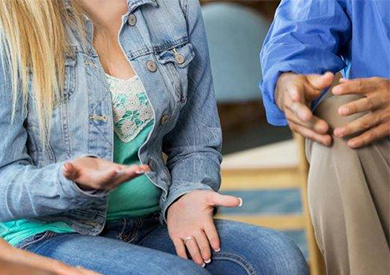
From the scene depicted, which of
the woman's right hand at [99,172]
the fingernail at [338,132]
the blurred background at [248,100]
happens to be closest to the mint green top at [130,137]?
the woman's right hand at [99,172]

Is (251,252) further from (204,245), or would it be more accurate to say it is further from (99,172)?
(99,172)

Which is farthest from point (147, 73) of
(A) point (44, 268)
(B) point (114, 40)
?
(A) point (44, 268)

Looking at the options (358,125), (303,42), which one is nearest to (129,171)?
(358,125)

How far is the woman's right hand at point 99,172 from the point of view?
133 cm

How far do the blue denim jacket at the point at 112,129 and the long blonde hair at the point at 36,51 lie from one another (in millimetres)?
16

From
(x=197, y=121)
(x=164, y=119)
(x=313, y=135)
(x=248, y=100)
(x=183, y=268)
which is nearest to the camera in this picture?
(x=183, y=268)

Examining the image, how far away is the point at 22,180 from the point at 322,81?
1.66 ft

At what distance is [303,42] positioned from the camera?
1.79m

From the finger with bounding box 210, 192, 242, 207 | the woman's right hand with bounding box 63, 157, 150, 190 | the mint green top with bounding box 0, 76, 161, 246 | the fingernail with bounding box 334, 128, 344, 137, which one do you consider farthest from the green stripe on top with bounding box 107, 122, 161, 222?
the fingernail with bounding box 334, 128, 344, 137

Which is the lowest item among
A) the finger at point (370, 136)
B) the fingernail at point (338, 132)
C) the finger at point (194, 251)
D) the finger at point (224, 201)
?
the finger at point (194, 251)

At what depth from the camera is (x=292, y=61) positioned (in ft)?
5.58

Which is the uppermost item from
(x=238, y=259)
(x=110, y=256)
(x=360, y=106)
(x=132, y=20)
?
(x=132, y=20)

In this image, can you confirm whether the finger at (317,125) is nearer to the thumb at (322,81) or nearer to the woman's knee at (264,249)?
the thumb at (322,81)

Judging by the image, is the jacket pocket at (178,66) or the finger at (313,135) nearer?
the finger at (313,135)
